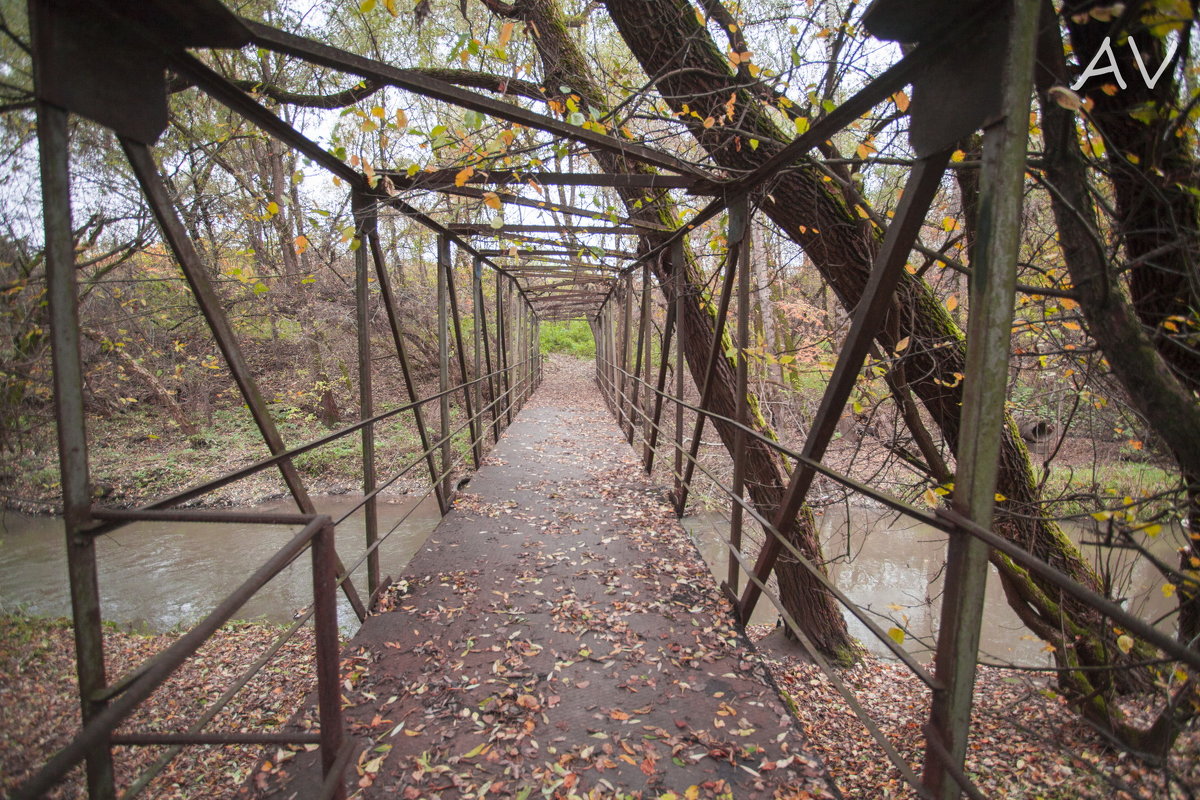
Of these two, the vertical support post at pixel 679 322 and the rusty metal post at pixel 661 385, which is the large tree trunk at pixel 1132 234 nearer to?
the vertical support post at pixel 679 322

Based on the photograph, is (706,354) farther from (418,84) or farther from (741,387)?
(418,84)

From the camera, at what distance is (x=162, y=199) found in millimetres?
1714

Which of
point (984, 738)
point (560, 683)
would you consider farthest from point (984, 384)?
point (984, 738)

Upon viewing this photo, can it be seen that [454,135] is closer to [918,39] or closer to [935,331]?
[918,39]

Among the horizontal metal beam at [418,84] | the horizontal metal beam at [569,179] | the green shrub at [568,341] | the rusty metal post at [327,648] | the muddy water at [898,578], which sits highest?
the horizontal metal beam at [418,84]

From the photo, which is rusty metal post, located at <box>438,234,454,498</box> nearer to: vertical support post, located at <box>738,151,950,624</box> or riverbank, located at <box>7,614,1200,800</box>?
riverbank, located at <box>7,614,1200,800</box>

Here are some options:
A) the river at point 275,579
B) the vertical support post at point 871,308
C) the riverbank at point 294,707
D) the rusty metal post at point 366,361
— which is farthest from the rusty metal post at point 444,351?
the vertical support post at point 871,308

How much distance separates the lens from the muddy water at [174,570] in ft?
24.8

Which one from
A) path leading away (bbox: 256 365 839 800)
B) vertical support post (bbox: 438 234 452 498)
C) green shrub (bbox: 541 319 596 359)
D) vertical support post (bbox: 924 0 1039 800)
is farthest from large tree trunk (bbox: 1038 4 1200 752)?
green shrub (bbox: 541 319 596 359)

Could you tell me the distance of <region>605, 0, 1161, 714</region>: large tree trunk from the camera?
365 cm

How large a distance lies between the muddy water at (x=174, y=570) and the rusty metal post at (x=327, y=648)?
18.7ft

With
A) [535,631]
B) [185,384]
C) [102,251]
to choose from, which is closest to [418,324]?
[185,384]

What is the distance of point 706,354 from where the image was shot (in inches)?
236

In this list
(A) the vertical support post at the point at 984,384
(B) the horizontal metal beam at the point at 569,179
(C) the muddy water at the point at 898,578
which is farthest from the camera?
(C) the muddy water at the point at 898,578
